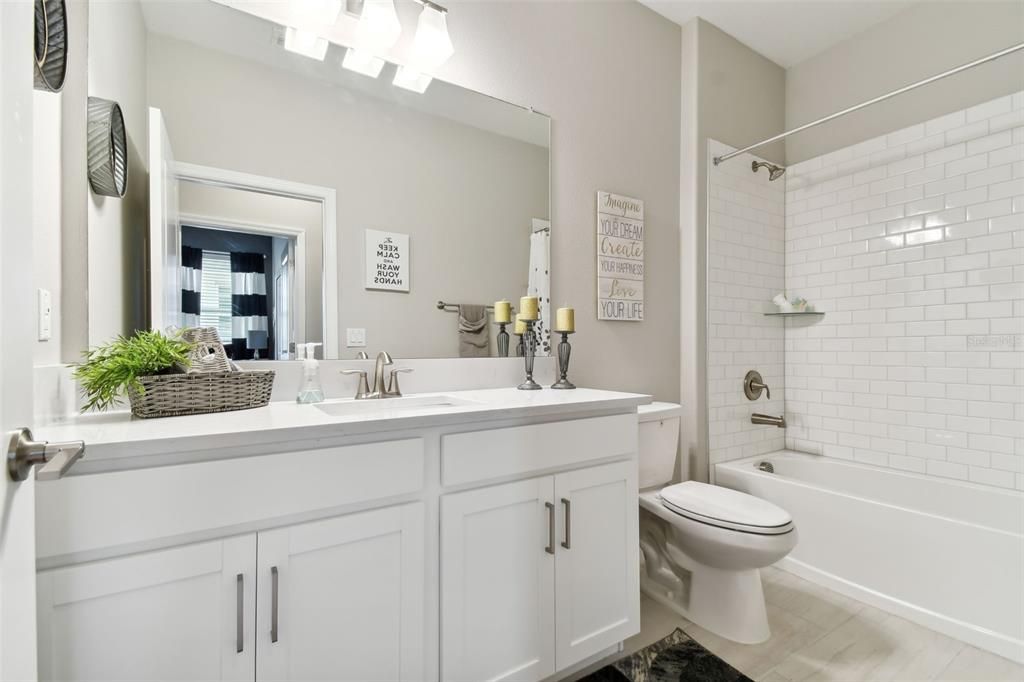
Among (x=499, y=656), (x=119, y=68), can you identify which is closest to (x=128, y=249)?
(x=119, y=68)

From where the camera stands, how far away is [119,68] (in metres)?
1.31

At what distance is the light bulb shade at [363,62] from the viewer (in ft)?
5.46

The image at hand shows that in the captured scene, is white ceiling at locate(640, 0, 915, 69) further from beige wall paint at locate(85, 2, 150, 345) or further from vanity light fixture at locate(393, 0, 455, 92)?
beige wall paint at locate(85, 2, 150, 345)

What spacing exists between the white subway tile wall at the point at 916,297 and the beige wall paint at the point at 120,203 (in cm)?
317

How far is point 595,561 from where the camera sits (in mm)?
1522

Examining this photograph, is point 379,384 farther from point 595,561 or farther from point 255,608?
point 595,561

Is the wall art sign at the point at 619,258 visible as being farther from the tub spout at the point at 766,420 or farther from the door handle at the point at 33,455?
the door handle at the point at 33,455

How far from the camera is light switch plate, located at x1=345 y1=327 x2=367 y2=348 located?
1.66 metres

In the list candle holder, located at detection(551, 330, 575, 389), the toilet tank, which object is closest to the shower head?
the toilet tank

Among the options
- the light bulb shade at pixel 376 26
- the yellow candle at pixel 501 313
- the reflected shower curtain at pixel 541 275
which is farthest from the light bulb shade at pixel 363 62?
the yellow candle at pixel 501 313

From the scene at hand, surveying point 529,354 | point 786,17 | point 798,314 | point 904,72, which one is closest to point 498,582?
point 529,354

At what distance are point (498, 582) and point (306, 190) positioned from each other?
1.36 m

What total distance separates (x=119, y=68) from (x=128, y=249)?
49cm

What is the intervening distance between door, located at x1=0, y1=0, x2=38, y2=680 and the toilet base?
193cm
